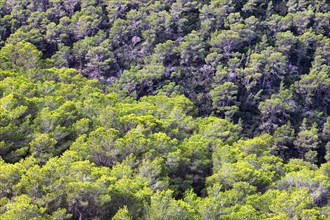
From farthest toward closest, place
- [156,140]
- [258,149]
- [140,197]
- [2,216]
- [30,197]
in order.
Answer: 1. [258,149]
2. [156,140]
3. [140,197]
4. [30,197]
5. [2,216]

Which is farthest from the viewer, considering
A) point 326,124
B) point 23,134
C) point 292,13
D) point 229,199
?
point 292,13

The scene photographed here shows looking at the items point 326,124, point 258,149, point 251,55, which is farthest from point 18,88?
point 326,124

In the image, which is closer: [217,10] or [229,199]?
[229,199]

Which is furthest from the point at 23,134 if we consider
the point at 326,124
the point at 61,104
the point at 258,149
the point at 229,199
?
the point at 326,124

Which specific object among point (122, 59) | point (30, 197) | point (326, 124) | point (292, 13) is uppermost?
point (30, 197)

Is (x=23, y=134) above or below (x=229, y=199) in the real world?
above

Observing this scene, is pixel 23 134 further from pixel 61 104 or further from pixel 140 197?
pixel 140 197
